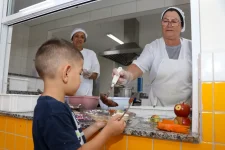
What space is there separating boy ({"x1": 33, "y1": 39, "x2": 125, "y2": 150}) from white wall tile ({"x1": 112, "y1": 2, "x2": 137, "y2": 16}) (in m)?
1.83

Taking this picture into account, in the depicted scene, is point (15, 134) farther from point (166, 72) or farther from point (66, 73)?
point (166, 72)

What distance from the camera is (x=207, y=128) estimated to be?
0.51m

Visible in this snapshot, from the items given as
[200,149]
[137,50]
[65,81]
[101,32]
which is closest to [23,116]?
[65,81]

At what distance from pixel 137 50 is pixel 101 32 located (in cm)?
92

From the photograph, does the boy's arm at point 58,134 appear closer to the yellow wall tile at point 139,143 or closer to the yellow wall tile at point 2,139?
the yellow wall tile at point 139,143

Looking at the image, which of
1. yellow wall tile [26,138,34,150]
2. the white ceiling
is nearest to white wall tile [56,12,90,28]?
the white ceiling

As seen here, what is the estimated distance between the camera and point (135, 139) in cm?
59

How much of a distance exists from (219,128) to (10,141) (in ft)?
3.26

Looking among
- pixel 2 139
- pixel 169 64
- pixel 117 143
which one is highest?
pixel 169 64

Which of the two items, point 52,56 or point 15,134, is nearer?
point 52,56

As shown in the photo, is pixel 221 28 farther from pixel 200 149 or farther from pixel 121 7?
pixel 121 7

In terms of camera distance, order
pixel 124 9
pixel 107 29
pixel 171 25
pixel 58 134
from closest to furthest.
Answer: pixel 58 134 → pixel 171 25 → pixel 124 9 → pixel 107 29

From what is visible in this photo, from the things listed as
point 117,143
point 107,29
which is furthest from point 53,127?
point 107,29

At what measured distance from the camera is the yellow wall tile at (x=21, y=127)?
0.88m
